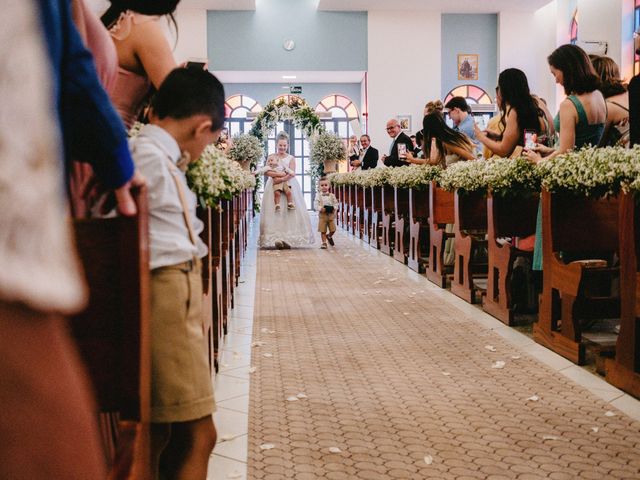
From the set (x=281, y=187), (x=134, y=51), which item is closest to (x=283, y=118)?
(x=281, y=187)

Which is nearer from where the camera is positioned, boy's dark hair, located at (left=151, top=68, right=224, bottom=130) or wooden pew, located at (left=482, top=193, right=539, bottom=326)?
boy's dark hair, located at (left=151, top=68, right=224, bottom=130)

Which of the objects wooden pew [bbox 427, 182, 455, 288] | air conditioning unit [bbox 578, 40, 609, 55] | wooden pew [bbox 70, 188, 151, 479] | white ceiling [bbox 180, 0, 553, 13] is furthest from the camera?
white ceiling [bbox 180, 0, 553, 13]

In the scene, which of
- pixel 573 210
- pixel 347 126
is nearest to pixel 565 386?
pixel 573 210

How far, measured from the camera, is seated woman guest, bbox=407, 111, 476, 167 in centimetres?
751

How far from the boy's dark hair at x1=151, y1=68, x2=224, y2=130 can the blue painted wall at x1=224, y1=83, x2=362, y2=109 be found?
20.8m

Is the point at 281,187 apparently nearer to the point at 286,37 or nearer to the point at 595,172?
the point at 595,172

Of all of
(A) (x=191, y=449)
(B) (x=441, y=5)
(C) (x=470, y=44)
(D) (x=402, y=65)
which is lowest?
(A) (x=191, y=449)

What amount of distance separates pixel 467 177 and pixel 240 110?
1741cm

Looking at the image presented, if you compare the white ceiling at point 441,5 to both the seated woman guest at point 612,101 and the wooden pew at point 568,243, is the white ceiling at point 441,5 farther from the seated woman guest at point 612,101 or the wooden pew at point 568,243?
the wooden pew at point 568,243

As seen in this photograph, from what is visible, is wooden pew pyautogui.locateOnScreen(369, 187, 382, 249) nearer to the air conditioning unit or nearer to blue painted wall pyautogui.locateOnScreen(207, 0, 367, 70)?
the air conditioning unit

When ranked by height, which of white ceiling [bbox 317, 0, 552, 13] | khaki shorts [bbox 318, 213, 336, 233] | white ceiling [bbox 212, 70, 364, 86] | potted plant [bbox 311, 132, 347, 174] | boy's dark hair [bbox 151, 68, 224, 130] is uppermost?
white ceiling [bbox 317, 0, 552, 13]

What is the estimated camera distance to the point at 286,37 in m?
19.2

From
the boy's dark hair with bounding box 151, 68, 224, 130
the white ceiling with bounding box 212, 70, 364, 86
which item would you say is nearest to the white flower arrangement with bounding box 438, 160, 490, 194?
the boy's dark hair with bounding box 151, 68, 224, 130

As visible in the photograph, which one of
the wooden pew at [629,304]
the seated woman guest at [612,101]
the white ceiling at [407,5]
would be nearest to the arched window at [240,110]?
the white ceiling at [407,5]
